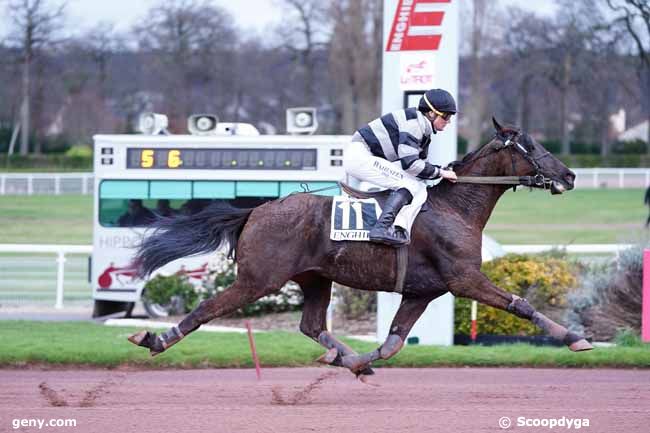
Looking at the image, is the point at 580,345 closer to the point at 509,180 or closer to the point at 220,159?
the point at 509,180

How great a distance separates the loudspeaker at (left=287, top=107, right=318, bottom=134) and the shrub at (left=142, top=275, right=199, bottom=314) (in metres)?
2.55

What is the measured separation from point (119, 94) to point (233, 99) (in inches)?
284

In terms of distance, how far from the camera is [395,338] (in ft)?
23.9

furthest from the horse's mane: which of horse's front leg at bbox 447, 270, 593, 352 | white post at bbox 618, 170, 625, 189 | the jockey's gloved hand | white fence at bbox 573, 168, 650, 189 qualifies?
white post at bbox 618, 170, 625, 189

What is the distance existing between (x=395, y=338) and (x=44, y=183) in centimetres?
1840

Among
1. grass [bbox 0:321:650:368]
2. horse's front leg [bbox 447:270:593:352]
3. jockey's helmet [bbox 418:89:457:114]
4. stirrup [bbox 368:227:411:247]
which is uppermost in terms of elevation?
jockey's helmet [bbox 418:89:457:114]

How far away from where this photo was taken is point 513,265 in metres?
11.9

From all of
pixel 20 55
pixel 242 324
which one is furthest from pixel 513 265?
pixel 20 55

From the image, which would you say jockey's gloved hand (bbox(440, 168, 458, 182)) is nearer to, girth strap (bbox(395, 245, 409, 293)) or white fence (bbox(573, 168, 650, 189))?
girth strap (bbox(395, 245, 409, 293))

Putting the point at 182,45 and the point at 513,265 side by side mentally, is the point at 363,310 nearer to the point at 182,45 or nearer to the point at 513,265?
the point at 513,265

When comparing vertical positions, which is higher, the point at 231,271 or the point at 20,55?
the point at 20,55

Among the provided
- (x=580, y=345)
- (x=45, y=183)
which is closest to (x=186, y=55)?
(x=45, y=183)

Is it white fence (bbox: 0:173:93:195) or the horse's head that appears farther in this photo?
white fence (bbox: 0:173:93:195)

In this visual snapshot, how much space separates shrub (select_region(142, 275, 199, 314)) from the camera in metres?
14.0
